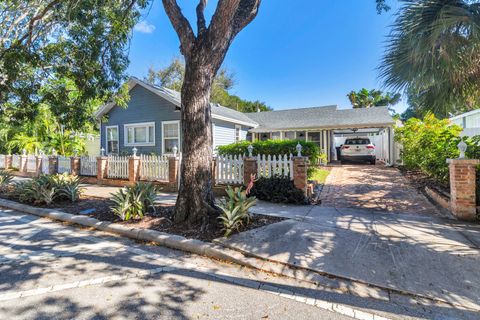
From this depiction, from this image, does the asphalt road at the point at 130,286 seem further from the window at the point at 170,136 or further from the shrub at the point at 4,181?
the window at the point at 170,136

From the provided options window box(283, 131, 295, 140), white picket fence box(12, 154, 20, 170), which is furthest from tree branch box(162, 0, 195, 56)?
white picket fence box(12, 154, 20, 170)

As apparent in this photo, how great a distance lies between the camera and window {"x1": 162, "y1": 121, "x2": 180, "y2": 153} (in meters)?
13.5

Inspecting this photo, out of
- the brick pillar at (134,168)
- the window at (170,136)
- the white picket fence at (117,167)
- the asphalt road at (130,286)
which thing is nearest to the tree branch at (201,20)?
the asphalt road at (130,286)

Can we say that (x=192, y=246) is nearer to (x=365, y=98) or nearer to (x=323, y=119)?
(x=323, y=119)

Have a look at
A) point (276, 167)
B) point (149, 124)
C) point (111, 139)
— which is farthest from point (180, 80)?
point (276, 167)

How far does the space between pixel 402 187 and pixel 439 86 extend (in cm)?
370

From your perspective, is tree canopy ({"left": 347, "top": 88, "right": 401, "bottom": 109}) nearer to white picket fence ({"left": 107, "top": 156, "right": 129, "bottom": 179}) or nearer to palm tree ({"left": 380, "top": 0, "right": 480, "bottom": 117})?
palm tree ({"left": 380, "top": 0, "right": 480, "bottom": 117})

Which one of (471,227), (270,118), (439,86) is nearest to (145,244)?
(471,227)

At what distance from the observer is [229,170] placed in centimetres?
799

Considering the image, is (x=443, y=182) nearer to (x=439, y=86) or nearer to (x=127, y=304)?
(x=439, y=86)

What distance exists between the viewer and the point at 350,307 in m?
2.67

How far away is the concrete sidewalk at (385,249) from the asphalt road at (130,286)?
0.69 m

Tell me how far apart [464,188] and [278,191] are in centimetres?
383

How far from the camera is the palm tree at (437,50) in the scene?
181 inches
